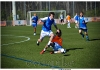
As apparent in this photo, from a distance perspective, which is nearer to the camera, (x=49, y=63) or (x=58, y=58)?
(x=49, y=63)

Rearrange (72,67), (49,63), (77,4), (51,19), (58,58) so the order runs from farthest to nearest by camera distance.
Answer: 1. (77,4)
2. (51,19)
3. (58,58)
4. (49,63)
5. (72,67)

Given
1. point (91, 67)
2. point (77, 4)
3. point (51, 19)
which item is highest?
point (77, 4)

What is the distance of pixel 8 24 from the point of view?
41.3 metres

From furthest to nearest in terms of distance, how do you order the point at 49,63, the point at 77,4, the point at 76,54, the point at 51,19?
the point at 77,4
the point at 51,19
the point at 76,54
the point at 49,63

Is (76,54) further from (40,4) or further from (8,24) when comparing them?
(40,4)

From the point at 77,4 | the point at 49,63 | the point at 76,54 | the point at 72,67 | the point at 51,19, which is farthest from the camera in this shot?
the point at 77,4

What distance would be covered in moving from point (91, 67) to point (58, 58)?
1693 mm

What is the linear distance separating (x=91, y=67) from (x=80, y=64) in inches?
17.9

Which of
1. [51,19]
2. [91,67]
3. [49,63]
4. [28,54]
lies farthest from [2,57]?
[91,67]

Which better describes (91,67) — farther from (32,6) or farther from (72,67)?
(32,6)

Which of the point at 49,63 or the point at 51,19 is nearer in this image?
the point at 49,63

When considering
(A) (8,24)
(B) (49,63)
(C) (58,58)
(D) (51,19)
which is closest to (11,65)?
(B) (49,63)

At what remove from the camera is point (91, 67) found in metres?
8.27

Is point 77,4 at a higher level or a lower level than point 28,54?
higher
